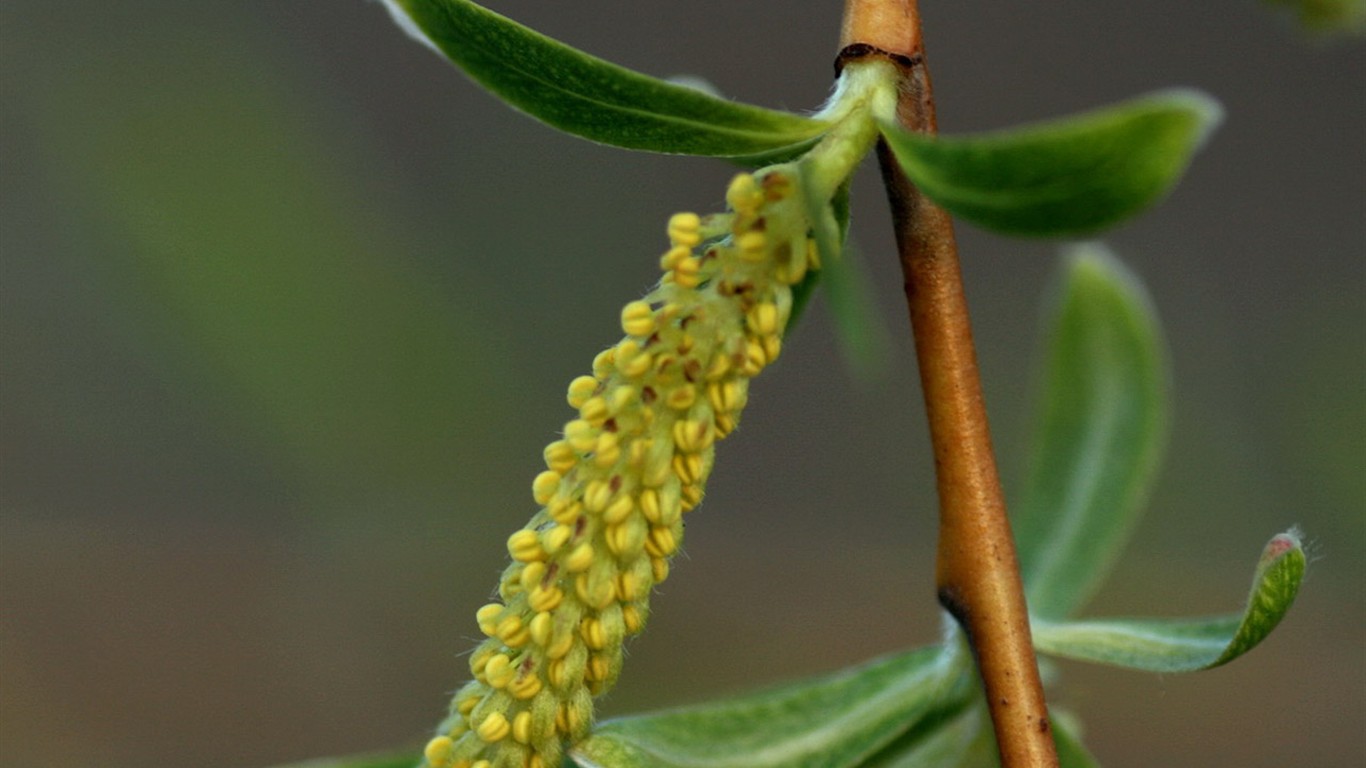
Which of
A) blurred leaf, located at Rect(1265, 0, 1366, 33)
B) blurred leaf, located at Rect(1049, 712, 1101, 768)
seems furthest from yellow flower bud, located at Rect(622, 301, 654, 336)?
blurred leaf, located at Rect(1265, 0, 1366, 33)

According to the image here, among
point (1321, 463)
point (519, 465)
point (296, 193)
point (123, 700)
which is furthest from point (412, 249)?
point (1321, 463)

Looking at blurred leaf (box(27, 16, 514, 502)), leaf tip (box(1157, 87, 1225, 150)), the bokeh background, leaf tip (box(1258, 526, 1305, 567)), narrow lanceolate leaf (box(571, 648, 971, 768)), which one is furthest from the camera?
the bokeh background

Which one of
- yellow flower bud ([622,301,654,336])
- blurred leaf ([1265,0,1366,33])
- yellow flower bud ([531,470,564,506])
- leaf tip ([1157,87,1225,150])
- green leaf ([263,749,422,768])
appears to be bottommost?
green leaf ([263,749,422,768])

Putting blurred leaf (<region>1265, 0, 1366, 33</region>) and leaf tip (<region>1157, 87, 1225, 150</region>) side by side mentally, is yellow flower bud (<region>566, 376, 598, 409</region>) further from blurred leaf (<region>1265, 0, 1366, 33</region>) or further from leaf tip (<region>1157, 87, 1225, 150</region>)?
blurred leaf (<region>1265, 0, 1366, 33</region>)

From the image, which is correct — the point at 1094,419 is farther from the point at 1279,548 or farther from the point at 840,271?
the point at 1279,548

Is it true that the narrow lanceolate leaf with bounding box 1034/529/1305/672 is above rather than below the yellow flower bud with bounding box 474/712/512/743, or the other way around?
above

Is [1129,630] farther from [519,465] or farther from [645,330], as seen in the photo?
[519,465]

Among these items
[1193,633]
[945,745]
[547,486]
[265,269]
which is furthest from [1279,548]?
[265,269]
